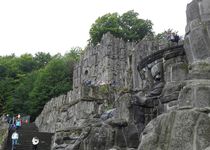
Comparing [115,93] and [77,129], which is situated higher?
[115,93]

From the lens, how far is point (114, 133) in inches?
364

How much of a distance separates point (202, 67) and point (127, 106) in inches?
97.5

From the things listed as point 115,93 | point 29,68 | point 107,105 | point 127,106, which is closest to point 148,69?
point 127,106

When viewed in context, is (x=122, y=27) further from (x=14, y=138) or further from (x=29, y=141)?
(x=14, y=138)

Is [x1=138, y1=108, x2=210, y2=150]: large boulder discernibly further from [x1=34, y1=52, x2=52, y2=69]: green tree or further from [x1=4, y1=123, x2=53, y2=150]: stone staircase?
[x1=34, y1=52, x2=52, y2=69]: green tree

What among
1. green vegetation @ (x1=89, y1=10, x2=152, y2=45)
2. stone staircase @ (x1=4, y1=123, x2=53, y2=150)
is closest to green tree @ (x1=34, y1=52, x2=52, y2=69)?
green vegetation @ (x1=89, y1=10, x2=152, y2=45)

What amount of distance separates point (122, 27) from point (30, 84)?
711 inches

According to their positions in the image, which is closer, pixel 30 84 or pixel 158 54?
pixel 158 54

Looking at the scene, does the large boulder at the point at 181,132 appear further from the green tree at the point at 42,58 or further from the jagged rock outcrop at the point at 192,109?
the green tree at the point at 42,58

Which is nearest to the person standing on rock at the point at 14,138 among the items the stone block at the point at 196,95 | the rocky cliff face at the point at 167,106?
the rocky cliff face at the point at 167,106

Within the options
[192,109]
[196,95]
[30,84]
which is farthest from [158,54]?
[30,84]

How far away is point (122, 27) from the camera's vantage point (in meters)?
56.6

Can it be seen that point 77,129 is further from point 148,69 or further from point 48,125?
point 48,125

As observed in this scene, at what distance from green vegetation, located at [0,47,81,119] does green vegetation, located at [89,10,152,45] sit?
669cm
